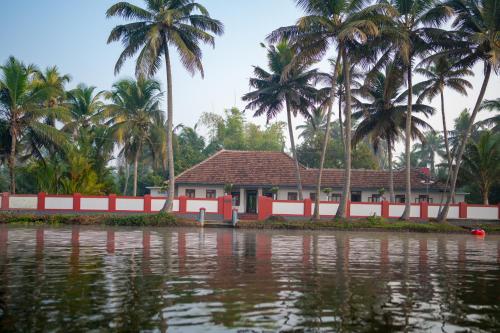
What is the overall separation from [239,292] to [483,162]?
2911 cm

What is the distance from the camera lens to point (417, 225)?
27.0 meters

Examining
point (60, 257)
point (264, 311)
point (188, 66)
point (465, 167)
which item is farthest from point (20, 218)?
point (465, 167)

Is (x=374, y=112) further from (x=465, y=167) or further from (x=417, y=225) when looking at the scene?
(x=417, y=225)

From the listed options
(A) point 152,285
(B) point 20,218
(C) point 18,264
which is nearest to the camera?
(A) point 152,285

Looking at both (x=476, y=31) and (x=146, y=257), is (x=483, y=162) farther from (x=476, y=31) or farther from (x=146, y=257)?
(x=146, y=257)

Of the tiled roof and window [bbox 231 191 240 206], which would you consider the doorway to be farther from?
the tiled roof

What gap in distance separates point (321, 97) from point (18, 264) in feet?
86.1

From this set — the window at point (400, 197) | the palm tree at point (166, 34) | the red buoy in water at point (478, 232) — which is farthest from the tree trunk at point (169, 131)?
the window at point (400, 197)

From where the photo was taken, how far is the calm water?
5.89 meters

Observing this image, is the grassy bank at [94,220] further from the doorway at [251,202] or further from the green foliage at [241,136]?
the green foliage at [241,136]

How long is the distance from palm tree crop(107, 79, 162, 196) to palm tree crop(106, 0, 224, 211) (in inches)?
352

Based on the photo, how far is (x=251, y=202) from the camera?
38.2m

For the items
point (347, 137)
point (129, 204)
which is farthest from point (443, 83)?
point (129, 204)

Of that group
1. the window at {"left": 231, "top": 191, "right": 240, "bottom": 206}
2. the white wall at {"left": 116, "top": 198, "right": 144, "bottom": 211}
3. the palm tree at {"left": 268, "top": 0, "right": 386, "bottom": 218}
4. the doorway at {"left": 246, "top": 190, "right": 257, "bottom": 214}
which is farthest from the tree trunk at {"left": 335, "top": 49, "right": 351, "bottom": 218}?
the white wall at {"left": 116, "top": 198, "right": 144, "bottom": 211}
